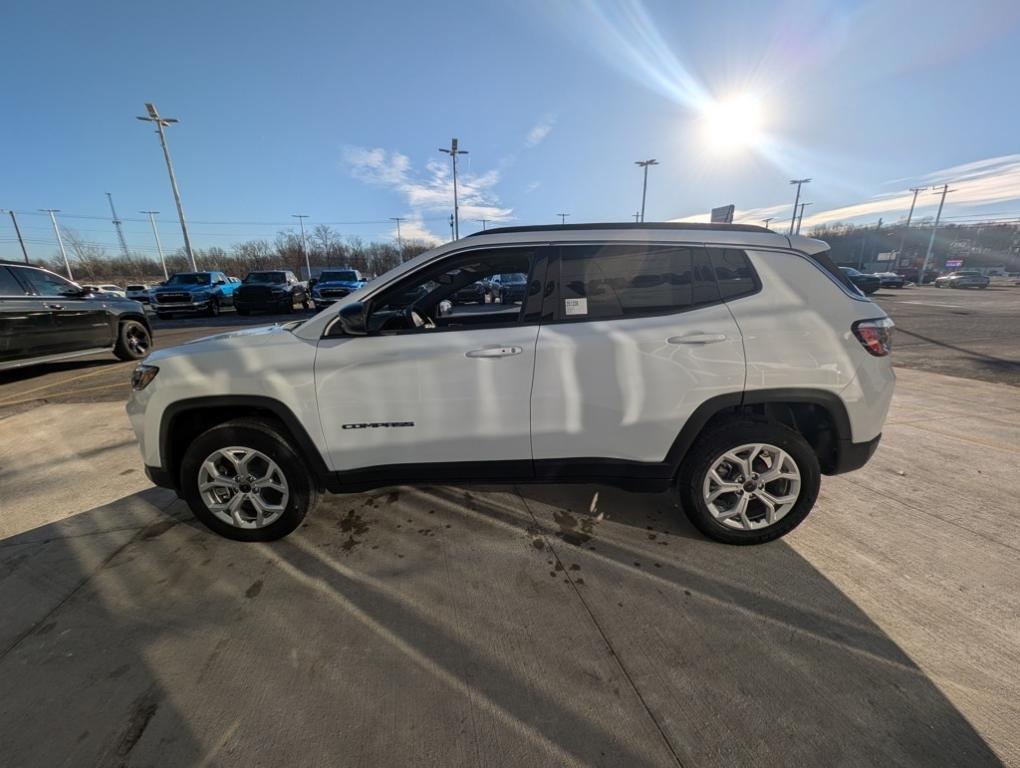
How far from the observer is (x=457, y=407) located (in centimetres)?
240

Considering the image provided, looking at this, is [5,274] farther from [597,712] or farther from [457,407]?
[597,712]

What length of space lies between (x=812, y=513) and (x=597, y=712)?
6.98 feet

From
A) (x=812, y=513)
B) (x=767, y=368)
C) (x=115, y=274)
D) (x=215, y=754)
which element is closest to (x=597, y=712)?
Result: (x=215, y=754)

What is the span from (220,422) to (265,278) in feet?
61.2

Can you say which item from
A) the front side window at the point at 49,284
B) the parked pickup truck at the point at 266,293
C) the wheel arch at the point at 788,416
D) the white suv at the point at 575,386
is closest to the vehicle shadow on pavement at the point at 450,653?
the white suv at the point at 575,386

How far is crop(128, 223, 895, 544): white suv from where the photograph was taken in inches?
92.4

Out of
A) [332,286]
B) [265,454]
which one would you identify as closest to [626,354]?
[265,454]

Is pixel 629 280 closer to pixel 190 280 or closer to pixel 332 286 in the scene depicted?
pixel 332 286

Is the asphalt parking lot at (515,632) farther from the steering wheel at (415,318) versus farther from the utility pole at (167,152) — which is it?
the utility pole at (167,152)

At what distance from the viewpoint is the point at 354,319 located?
2.33 metres

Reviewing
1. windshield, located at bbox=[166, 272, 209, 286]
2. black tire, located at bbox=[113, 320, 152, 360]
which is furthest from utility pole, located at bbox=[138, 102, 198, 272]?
black tire, located at bbox=[113, 320, 152, 360]

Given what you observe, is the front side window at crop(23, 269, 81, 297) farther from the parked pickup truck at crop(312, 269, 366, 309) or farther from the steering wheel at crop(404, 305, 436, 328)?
the parked pickup truck at crop(312, 269, 366, 309)

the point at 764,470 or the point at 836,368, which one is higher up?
the point at 836,368

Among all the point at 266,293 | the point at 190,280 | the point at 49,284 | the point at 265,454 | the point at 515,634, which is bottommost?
the point at 515,634
